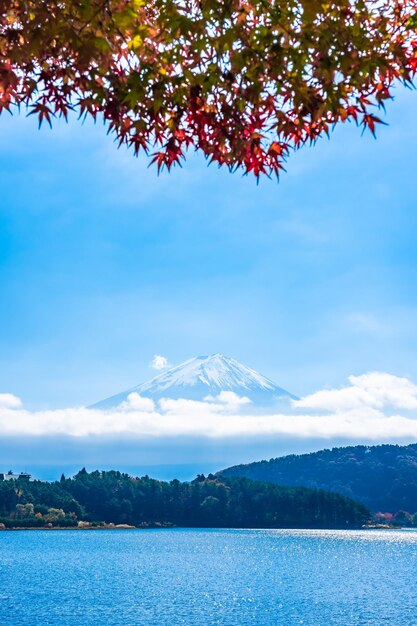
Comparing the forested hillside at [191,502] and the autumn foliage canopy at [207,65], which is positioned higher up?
the autumn foliage canopy at [207,65]

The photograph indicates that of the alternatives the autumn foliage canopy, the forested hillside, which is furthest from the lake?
the autumn foliage canopy

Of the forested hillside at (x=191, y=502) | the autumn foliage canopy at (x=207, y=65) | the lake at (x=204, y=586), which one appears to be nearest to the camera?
the autumn foliage canopy at (x=207, y=65)

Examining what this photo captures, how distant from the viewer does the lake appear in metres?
60.0

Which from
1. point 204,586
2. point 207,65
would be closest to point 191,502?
point 204,586

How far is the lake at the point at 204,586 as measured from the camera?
6000 centimetres

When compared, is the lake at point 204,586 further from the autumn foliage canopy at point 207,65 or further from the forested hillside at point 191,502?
the autumn foliage canopy at point 207,65

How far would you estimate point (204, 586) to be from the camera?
273 ft

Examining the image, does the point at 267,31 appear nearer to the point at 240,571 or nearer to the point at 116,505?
the point at 240,571

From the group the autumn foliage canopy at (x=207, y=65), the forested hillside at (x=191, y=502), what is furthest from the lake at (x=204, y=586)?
the autumn foliage canopy at (x=207, y=65)

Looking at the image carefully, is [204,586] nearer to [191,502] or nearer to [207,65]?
[207,65]

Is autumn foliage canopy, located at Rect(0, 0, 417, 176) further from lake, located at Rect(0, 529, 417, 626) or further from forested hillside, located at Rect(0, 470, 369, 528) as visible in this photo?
forested hillside, located at Rect(0, 470, 369, 528)

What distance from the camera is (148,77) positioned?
6340 millimetres

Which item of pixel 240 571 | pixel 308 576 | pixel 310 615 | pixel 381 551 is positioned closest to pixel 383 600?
pixel 310 615

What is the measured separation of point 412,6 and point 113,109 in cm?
327
